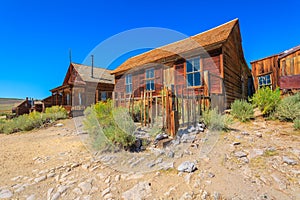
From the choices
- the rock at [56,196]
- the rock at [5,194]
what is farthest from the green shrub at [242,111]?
the rock at [5,194]

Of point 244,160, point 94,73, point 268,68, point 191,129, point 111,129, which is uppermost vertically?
point 94,73

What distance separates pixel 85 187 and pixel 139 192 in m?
0.90

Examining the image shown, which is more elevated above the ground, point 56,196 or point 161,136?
point 161,136

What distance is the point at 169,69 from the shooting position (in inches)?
404

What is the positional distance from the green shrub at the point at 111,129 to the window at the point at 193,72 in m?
5.59

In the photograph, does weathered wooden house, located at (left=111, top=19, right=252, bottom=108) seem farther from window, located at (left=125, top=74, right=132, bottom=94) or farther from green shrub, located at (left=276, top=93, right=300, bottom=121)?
green shrub, located at (left=276, top=93, right=300, bottom=121)

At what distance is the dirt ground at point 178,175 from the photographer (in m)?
2.19

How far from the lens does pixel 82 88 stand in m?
17.4

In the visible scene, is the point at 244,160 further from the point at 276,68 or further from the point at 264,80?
the point at 264,80

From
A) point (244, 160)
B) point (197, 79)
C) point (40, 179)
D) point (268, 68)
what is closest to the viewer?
point (40, 179)

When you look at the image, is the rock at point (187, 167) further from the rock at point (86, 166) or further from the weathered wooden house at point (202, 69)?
the weathered wooden house at point (202, 69)

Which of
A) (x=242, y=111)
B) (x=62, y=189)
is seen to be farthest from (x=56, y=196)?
(x=242, y=111)

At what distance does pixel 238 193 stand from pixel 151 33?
8101 millimetres

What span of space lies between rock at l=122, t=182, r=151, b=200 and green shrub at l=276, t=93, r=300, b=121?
524 centimetres
